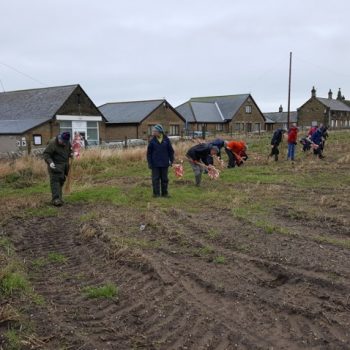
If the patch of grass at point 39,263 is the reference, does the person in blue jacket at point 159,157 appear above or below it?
above

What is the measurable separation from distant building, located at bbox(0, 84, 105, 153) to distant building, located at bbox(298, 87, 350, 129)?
41.3m

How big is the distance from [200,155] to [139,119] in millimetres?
36491

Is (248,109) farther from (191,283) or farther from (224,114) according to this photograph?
(191,283)

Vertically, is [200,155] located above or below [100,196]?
above

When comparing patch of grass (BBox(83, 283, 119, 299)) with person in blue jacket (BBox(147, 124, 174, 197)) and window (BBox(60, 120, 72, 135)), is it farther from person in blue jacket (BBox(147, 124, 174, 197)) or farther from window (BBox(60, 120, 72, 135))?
window (BBox(60, 120, 72, 135))

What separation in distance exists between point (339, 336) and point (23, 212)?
740 cm

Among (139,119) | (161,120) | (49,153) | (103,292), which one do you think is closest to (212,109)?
(161,120)

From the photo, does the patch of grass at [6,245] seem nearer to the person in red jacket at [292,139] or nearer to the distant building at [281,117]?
the person in red jacket at [292,139]

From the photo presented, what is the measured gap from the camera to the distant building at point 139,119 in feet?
160

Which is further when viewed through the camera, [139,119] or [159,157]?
[139,119]

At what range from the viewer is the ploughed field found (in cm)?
419

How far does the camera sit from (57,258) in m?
6.55

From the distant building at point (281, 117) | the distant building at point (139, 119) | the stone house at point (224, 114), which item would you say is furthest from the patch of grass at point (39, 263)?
the distant building at point (281, 117)

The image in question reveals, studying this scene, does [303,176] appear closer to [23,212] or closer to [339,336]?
[23,212]
